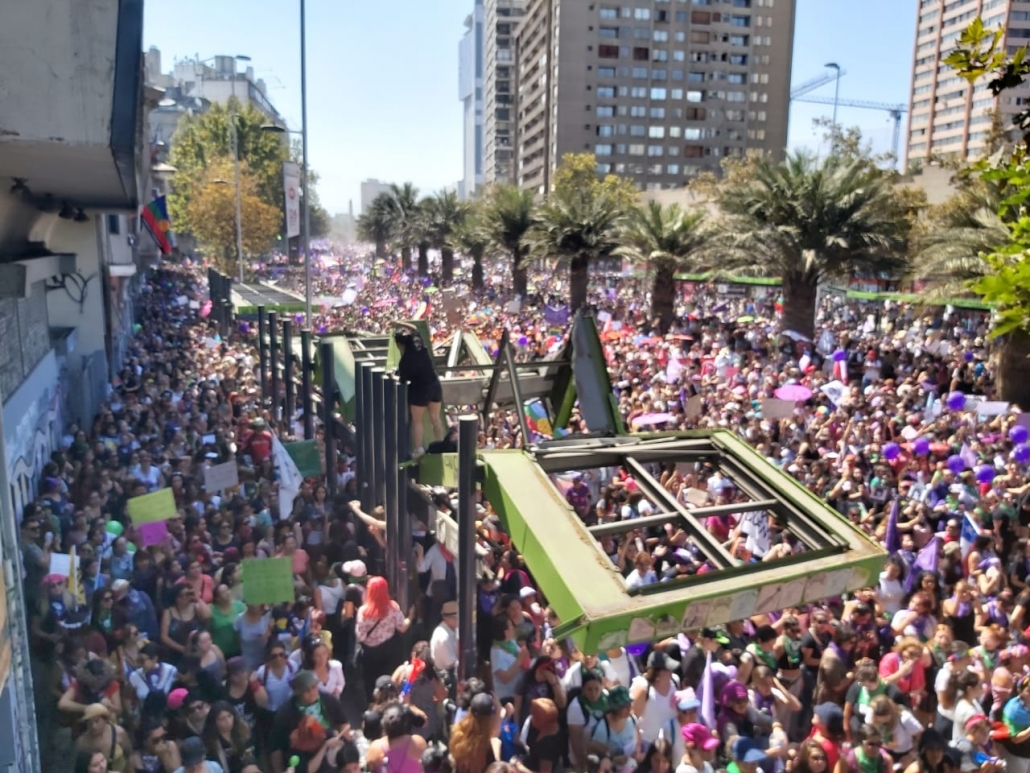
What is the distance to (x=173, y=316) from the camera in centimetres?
3256

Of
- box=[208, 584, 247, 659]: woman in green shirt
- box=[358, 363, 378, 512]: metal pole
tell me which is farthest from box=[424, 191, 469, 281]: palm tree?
box=[208, 584, 247, 659]: woman in green shirt

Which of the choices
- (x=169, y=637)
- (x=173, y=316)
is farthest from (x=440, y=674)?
(x=173, y=316)

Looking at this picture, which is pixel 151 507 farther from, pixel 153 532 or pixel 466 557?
pixel 466 557

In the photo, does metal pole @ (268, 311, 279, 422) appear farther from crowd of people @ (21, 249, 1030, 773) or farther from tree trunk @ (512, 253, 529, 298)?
tree trunk @ (512, 253, 529, 298)

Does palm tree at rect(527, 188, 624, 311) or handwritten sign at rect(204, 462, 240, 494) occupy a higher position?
palm tree at rect(527, 188, 624, 311)

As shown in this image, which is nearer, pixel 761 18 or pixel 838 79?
pixel 838 79

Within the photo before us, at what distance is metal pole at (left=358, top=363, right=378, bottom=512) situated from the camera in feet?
31.0

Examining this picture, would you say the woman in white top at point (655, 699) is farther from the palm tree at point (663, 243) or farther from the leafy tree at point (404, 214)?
the leafy tree at point (404, 214)

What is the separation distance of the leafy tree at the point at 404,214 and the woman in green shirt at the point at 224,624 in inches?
1731

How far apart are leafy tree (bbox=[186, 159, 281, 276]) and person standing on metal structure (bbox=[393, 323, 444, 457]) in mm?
39259

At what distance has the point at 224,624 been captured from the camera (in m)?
7.04

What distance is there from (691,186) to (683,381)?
30654 mm

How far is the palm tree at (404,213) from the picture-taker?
51.2 metres

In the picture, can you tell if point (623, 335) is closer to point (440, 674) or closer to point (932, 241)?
point (932, 241)
